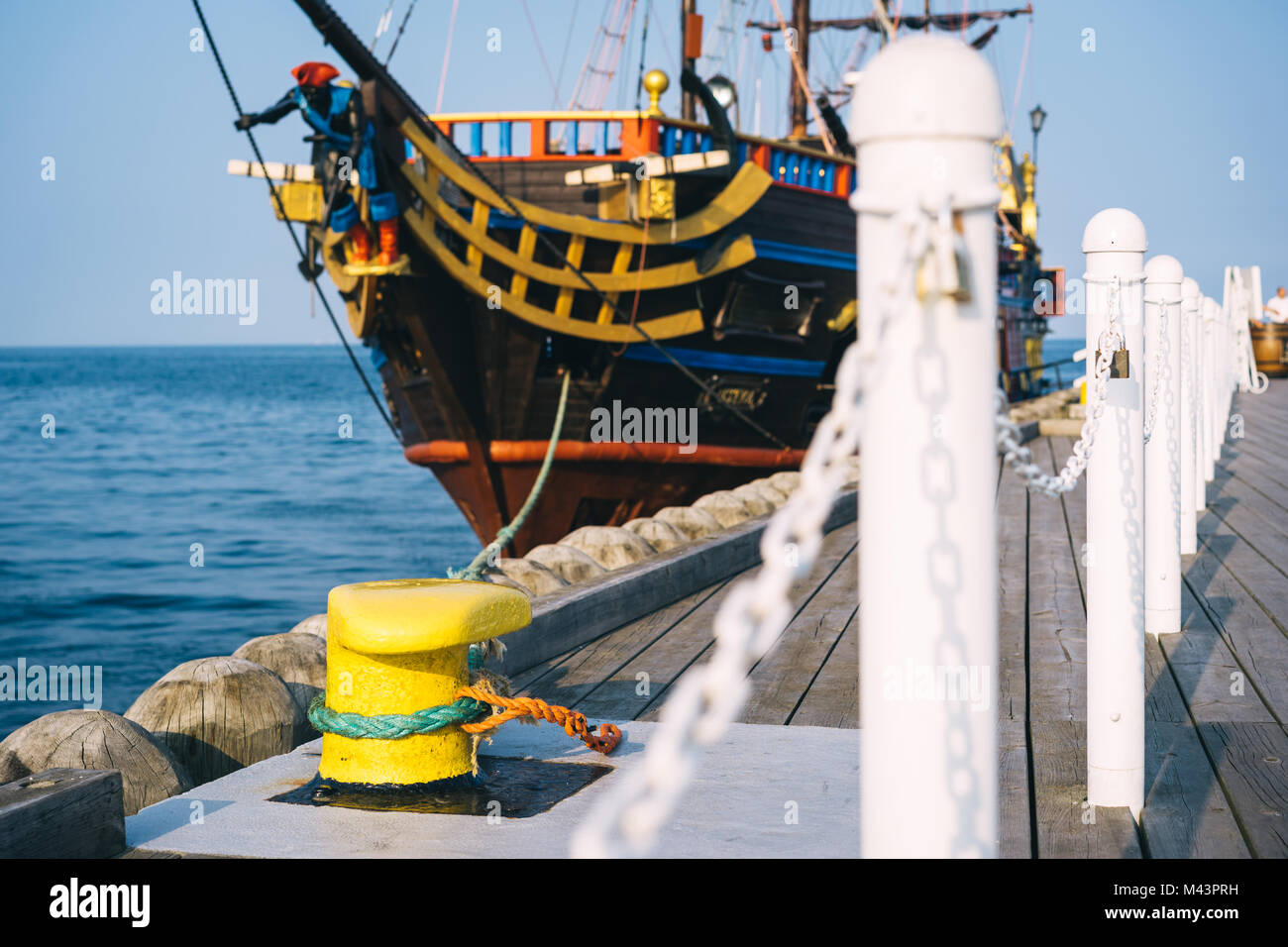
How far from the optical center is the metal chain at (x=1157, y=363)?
3588 millimetres

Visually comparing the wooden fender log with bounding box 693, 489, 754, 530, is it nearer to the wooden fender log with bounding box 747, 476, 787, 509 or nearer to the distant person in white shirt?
the wooden fender log with bounding box 747, 476, 787, 509

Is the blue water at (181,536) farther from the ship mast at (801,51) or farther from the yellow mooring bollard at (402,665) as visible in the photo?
the ship mast at (801,51)

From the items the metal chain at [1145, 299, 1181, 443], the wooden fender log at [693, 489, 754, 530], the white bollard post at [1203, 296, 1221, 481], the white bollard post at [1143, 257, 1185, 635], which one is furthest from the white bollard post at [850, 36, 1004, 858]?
the white bollard post at [1203, 296, 1221, 481]

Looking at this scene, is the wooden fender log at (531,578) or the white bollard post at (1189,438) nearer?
the wooden fender log at (531,578)

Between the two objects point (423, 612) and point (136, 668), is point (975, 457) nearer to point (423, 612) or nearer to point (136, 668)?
point (423, 612)

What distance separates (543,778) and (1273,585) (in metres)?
3.73

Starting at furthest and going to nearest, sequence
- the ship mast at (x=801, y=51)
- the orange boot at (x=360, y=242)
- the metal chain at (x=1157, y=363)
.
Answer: the ship mast at (x=801, y=51)
the orange boot at (x=360, y=242)
the metal chain at (x=1157, y=363)

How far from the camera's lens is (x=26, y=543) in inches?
810

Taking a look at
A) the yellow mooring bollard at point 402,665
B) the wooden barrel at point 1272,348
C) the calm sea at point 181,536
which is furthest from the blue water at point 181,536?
the wooden barrel at point 1272,348

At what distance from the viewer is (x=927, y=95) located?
1.36m

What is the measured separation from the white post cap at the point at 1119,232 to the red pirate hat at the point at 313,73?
7.85 m

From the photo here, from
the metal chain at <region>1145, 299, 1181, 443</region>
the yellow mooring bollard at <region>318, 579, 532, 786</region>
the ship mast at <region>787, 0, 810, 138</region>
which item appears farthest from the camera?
the ship mast at <region>787, 0, 810, 138</region>

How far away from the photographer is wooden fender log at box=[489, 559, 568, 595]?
17.9 ft

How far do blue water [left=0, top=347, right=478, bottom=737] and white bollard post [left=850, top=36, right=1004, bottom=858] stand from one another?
357 inches
